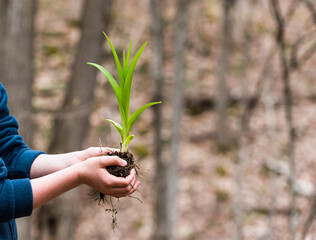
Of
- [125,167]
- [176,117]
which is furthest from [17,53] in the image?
[125,167]

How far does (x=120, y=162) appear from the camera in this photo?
61.5 inches

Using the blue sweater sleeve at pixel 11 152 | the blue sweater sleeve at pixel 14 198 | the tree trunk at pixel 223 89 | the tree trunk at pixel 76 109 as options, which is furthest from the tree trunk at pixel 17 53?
the tree trunk at pixel 223 89

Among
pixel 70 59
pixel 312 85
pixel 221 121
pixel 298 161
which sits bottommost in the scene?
pixel 298 161

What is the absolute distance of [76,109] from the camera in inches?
258

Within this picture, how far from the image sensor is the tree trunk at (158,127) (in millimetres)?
6508

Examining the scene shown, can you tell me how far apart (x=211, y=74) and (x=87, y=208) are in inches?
286

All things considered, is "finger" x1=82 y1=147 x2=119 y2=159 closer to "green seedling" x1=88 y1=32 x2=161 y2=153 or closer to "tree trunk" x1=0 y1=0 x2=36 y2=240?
"green seedling" x1=88 y1=32 x2=161 y2=153

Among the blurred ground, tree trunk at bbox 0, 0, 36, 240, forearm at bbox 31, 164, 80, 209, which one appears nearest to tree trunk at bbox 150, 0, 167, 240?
the blurred ground

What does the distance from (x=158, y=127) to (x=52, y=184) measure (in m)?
5.19

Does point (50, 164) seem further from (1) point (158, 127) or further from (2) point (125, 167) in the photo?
(1) point (158, 127)

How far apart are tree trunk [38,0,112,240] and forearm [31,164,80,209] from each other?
4.97 meters

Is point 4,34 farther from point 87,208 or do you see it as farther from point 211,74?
point 211,74

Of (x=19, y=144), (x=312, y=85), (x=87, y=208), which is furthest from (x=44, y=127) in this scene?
(x=312, y=85)

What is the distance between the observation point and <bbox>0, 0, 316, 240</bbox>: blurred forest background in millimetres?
5285
